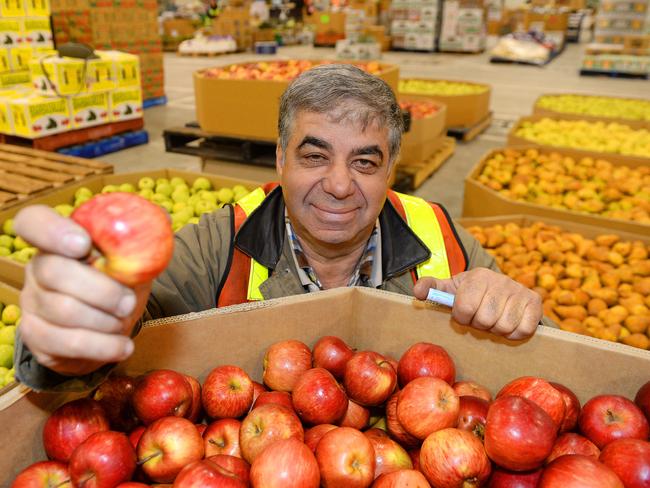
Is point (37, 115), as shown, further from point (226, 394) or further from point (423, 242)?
point (226, 394)

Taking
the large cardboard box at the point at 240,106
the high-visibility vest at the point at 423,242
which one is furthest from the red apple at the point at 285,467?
the large cardboard box at the point at 240,106

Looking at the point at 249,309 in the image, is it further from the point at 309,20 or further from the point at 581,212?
the point at 309,20

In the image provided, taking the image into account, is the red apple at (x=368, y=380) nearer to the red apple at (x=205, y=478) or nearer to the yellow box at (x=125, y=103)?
the red apple at (x=205, y=478)

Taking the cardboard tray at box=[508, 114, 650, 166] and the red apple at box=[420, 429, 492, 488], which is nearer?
the red apple at box=[420, 429, 492, 488]

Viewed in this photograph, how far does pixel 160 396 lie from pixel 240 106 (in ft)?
13.6

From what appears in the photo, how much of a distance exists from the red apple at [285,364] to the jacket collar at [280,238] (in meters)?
0.39

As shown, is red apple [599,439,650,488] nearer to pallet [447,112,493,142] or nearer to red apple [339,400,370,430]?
red apple [339,400,370,430]

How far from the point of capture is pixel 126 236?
0.76m

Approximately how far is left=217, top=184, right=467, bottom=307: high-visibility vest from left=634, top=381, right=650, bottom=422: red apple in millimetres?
667

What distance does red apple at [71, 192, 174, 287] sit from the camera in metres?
0.75

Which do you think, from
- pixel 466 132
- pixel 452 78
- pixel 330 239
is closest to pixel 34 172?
pixel 330 239

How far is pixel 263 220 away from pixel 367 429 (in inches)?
28.9

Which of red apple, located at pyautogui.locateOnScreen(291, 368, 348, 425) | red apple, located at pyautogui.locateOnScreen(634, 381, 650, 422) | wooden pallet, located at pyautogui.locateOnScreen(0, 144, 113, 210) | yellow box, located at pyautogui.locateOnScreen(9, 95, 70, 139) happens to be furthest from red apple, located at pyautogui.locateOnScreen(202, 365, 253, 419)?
yellow box, located at pyautogui.locateOnScreen(9, 95, 70, 139)

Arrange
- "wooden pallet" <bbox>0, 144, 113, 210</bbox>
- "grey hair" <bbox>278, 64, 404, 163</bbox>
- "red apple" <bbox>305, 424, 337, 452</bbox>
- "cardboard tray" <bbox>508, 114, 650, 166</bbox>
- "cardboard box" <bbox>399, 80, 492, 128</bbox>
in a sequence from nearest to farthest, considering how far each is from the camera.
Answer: "red apple" <bbox>305, 424, 337, 452</bbox> < "grey hair" <bbox>278, 64, 404, 163</bbox> < "wooden pallet" <bbox>0, 144, 113, 210</bbox> < "cardboard tray" <bbox>508, 114, 650, 166</bbox> < "cardboard box" <bbox>399, 80, 492, 128</bbox>
